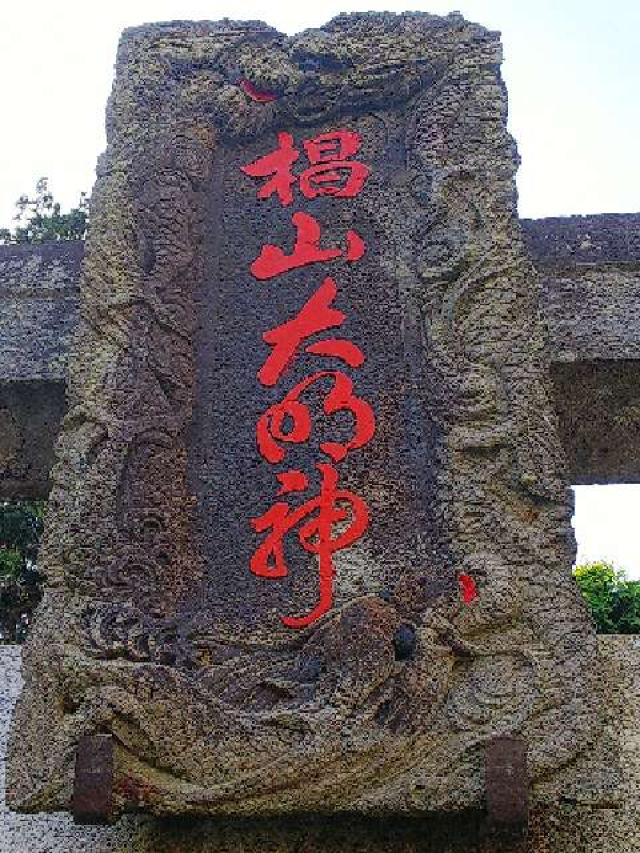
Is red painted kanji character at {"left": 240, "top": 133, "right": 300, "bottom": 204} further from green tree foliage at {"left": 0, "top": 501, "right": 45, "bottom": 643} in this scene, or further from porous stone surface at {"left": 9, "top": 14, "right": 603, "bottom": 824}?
green tree foliage at {"left": 0, "top": 501, "right": 45, "bottom": 643}

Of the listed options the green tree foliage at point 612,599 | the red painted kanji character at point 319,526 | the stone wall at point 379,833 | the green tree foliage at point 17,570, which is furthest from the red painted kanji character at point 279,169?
the green tree foliage at point 612,599

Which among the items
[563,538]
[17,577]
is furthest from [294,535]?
[17,577]

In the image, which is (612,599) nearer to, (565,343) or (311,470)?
(565,343)

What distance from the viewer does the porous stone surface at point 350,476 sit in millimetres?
2178

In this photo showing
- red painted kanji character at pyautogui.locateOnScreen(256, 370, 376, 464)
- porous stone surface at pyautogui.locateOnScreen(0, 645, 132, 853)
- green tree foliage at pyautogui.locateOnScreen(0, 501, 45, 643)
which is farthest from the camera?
green tree foliage at pyautogui.locateOnScreen(0, 501, 45, 643)

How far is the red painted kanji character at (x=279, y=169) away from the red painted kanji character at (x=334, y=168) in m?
0.05

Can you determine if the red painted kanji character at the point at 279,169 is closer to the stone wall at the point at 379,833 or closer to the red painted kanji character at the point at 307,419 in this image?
the red painted kanji character at the point at 307,419

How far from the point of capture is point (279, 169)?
3.29 metres

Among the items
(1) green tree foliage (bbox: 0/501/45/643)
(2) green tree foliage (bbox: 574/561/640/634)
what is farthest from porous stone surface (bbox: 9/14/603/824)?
(2) green tree foliage (bbox: 574/561/640/634)

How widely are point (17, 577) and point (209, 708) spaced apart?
554 cm

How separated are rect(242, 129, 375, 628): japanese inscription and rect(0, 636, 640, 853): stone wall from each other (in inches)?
19.5

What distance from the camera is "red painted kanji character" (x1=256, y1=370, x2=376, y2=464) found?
8.91 feet

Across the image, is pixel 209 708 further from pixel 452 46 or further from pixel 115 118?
pixel 452 46

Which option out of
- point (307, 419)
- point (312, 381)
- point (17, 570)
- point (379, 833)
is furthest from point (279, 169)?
point (17, 570)
